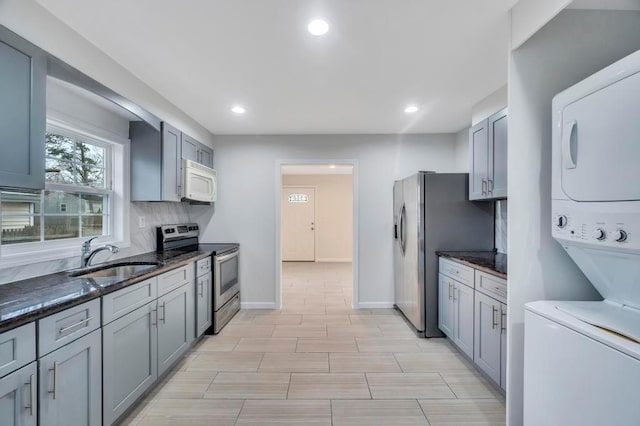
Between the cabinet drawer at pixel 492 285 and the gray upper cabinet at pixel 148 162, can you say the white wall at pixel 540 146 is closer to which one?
the cabinet drawer at pixel 492 285

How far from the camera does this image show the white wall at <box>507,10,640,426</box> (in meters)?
1.50

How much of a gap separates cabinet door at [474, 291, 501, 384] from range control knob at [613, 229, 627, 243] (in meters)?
1.13

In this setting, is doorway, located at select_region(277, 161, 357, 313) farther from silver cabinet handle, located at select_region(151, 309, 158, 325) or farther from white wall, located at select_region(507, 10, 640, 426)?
white wall, located at select_region(507, 10, 640, 426)

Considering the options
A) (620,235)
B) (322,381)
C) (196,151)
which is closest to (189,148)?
(196,151)

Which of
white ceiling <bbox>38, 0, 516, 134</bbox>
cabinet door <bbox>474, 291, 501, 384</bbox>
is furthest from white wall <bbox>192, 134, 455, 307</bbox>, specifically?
cabinet door <bbox>474, 291, 501, 384</bbox>

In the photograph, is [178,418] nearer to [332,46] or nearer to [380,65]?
[332,46]

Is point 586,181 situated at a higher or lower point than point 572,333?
higher

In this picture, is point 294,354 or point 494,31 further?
point 294,354

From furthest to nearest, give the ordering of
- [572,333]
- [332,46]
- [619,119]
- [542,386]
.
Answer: [332,46]
[542,386]
[572,333]
[619,119]

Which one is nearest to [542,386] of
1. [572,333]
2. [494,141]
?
[572,333]

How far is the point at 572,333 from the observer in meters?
1.15

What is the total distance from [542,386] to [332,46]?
2.17 m

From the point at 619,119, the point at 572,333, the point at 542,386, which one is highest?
the point at 619,119

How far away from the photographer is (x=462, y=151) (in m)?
3.78
